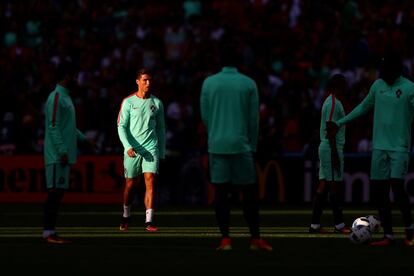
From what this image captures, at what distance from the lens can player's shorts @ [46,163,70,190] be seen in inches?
690

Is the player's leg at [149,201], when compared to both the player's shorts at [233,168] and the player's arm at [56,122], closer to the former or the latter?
the player's arm at [56,122]

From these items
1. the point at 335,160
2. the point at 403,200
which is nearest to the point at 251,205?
the point at 403,200

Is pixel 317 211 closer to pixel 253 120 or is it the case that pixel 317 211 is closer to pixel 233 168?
pixel 233 168

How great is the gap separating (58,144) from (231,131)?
9.50ft

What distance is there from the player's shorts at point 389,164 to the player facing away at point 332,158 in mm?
2744

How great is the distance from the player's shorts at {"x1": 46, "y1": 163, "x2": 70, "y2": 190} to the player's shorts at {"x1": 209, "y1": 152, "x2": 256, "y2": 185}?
8.87ft

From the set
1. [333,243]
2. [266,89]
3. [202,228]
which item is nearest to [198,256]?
[333,243]

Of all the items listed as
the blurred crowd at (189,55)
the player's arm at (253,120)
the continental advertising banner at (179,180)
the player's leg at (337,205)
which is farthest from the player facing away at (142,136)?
the blurred crowd at (189,55)

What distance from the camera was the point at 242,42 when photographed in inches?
1286

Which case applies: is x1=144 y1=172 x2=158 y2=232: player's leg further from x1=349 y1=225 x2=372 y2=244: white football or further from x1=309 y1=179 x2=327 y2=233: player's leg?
x1=349 y1=225 x2=372 y2=244: white football

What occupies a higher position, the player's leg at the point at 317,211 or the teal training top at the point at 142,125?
the teal training top at the point at 142,125

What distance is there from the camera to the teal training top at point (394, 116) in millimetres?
16578

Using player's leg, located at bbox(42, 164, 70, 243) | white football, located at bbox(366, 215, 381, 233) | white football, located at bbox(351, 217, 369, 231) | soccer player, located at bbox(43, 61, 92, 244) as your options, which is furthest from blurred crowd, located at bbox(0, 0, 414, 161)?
player's leg, located at bbox(42, 164, 70, 243)

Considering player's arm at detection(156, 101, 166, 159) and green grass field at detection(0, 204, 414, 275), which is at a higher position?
player's arm at detection(156, 101, 166, 159)
